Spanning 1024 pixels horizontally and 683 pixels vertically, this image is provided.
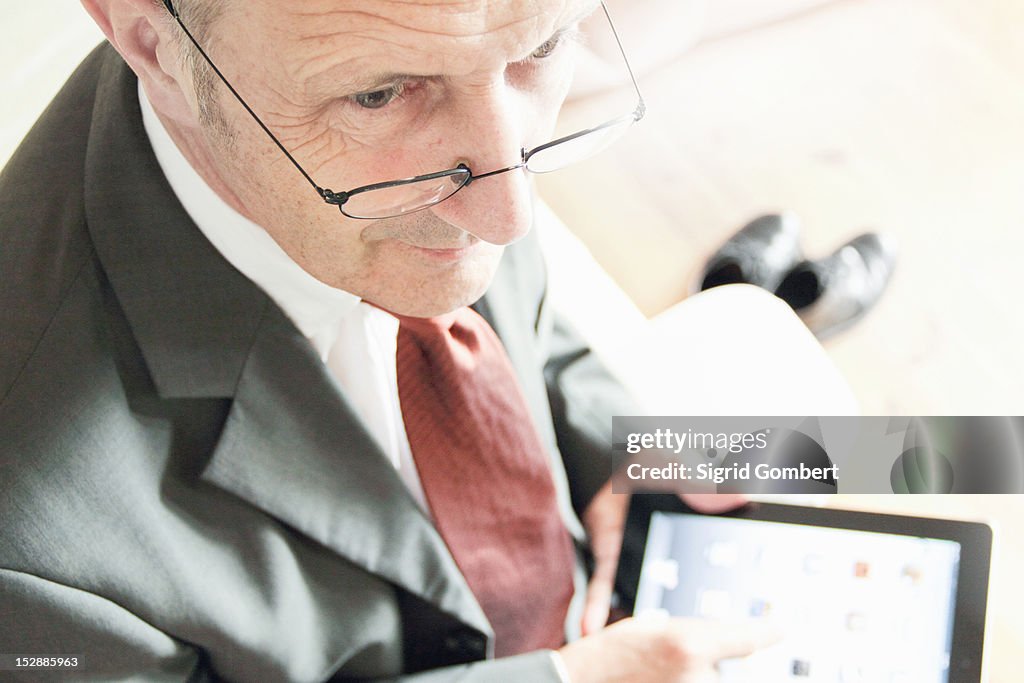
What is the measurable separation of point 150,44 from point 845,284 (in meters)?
1.31

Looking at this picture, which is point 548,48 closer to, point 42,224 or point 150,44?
point 150,44

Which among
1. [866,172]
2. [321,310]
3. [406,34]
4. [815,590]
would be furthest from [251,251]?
[866,172]

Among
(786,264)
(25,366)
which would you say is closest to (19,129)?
(25,366)

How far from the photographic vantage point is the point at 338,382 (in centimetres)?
102

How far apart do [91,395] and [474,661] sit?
53 cm

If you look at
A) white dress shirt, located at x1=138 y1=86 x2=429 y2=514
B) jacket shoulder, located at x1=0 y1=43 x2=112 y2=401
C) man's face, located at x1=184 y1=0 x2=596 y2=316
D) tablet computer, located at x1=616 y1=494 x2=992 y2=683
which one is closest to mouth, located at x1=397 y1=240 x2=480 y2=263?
man's face, located at x1=184 y1=0 x2=596 y2=316

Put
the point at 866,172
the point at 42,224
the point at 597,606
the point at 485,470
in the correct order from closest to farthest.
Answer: the point at 42,224
the point at 485,470
the point at 597,606
the point at 866,172

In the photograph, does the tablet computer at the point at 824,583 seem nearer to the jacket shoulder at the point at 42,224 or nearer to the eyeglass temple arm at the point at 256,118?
the eyeglass temple arm at the point at 256,118

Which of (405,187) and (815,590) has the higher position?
(405,187)

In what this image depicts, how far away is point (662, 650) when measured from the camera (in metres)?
1.12

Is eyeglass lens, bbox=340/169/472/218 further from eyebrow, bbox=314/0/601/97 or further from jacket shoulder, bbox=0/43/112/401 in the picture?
jacket shoulder, bbox=0/43/112/401

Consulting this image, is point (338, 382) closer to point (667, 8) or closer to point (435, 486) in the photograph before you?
point (435, 486)

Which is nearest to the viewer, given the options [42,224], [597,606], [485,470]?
[42,224]

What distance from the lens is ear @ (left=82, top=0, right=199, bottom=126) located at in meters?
0.75
